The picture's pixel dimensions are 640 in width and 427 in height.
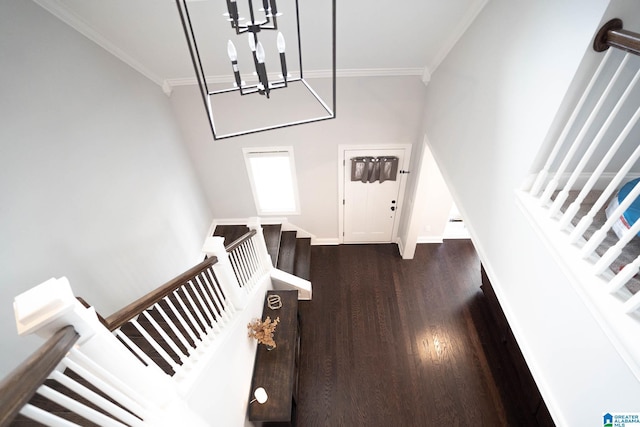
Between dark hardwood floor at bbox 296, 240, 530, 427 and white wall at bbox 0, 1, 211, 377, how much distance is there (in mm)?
2243

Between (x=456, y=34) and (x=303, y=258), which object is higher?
(x=456, y=34)

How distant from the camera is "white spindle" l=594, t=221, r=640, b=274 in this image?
0.98m

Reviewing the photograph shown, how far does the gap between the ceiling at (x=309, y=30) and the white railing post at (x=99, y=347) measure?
213cm

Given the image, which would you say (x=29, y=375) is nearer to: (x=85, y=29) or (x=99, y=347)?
(x=99, y=347)

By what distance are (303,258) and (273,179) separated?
1410 millimetres

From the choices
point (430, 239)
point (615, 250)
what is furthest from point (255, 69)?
point (430, 239)

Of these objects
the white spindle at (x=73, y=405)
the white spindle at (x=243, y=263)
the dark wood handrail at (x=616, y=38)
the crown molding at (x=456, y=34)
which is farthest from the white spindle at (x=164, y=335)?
the crown molding at (x=456, y=34)

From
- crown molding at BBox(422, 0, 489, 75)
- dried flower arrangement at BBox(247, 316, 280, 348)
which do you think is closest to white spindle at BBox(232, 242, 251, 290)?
dried flower arrangement at BBox(247, 316, 280, 348)

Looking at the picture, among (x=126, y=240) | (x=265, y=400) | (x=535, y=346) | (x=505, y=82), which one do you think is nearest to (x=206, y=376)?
(x=265, y=400)

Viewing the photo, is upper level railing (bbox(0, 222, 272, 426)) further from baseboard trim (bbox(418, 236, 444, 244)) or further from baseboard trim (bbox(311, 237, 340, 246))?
baseboard trim (bbox(418, 236, 444, 244))

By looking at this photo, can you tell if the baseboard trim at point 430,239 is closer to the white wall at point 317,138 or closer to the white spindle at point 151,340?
the white wall at point 317,138

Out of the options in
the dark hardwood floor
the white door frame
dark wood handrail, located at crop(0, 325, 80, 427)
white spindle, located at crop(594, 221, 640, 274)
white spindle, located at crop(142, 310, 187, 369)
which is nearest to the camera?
dark wood handrail, located at crop(0, 325, 80, 427)

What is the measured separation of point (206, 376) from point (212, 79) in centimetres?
320

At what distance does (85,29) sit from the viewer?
7.02ft
